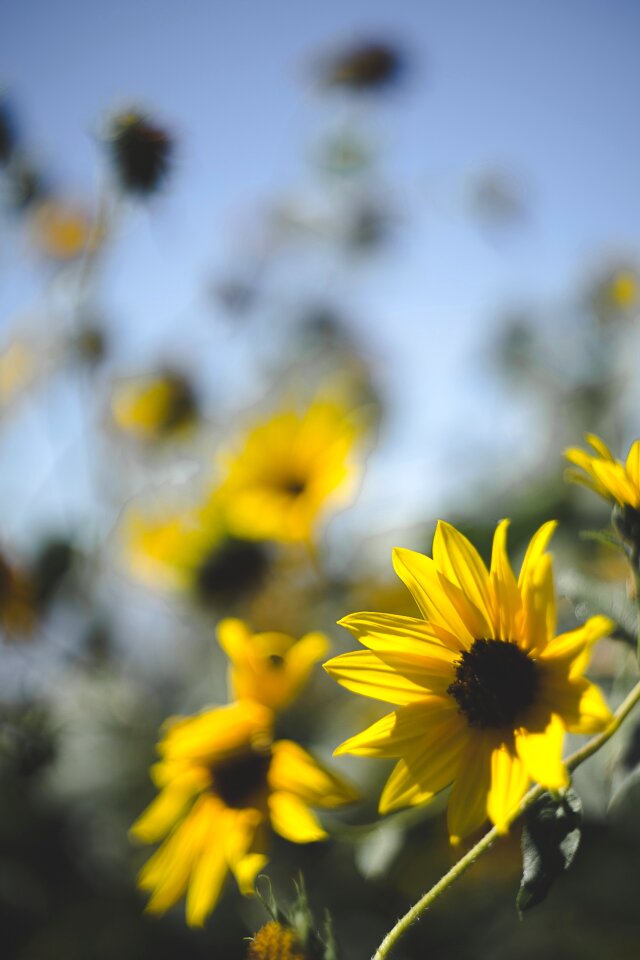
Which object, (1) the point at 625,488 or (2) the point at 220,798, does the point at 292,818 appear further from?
(1) the point at 625,488

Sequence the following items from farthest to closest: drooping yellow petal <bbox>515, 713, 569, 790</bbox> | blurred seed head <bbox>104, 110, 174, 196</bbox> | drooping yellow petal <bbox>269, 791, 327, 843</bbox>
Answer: blurred seed head <bbox>104, 110, 174, 196</bbox>
drooping yellow petal <bbox>269, 791, 327, 843</bbox>
drooping yellow petal <bbox>515, 713, 569, 790</bbox>

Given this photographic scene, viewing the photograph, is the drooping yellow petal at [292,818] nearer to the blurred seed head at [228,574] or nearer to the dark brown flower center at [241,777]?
the dark brown flower center at [241,777]

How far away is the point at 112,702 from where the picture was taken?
36.8 inches

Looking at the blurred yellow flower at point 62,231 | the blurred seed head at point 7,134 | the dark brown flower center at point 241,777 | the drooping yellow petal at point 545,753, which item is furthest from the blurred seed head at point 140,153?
the drooping yellow petal at point 545,753

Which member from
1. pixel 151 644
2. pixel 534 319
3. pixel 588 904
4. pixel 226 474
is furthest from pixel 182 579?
pixel 534 319

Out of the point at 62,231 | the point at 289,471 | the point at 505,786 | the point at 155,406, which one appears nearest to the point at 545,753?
the point at 505,786

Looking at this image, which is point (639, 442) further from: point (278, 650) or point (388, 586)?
point (388, 586)

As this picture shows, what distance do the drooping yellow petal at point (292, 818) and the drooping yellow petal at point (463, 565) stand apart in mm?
160

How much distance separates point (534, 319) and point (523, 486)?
34.7 inches

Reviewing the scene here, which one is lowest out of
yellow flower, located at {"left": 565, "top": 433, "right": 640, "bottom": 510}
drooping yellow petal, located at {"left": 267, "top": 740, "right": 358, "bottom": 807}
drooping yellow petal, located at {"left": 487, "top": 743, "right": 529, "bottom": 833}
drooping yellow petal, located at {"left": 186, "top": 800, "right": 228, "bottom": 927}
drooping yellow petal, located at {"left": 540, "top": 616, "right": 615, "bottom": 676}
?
drooping yellow petal, located at {"left": 186, "top": 800, "right": 228, "bottom": 927}

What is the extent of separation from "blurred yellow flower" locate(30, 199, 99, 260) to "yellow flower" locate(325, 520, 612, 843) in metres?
1.40

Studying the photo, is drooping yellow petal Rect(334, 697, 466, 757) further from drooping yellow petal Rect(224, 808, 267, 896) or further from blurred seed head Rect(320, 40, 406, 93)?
blurred seed head Rect(320, 40, 406, 93)

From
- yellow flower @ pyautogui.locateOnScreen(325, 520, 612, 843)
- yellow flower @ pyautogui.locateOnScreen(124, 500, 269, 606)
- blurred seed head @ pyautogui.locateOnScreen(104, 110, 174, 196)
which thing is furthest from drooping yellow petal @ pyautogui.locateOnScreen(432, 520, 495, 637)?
blurred seed head @ pyautogui.locateOnScreen(104, 110, 174, 196)

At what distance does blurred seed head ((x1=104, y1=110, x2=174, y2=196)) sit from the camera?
938 millimetres
